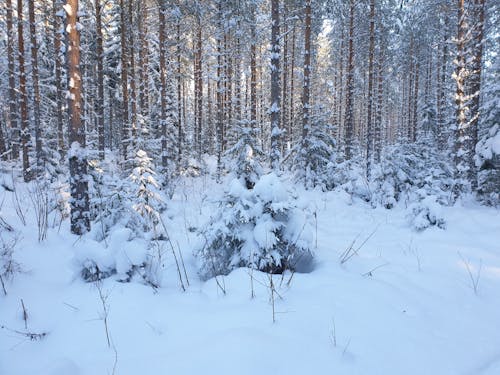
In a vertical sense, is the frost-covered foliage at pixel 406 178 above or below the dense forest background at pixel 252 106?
below

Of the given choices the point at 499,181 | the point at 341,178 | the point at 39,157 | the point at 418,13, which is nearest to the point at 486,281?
the point at 499,181

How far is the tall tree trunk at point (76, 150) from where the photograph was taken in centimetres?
565

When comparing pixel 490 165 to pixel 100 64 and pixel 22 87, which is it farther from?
pixel 22 87

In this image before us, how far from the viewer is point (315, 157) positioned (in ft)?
38.7

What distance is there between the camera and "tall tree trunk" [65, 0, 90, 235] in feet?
18.5

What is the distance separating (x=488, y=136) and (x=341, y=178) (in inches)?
184

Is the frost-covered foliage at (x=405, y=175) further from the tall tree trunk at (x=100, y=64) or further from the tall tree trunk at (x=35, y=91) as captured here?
the tall tree trunk at (x=35, y=91)

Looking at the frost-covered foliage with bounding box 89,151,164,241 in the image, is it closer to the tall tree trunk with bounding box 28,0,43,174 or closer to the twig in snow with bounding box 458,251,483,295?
the twig in snow with bounding box 458,251,483,295

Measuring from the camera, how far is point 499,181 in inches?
284

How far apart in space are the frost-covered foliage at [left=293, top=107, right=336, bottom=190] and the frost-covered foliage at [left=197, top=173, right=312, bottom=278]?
7.73m

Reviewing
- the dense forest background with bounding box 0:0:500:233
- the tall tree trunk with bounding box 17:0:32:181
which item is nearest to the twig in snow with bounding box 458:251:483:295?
the dense forest background with bounding box 0:0:500:233

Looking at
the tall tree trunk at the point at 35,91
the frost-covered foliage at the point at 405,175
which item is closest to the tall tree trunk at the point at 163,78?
the tall tree trunk at the point at 35,91

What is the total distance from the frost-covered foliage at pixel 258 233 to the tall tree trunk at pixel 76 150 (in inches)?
122

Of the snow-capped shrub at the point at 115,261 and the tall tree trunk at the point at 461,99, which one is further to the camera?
the tall tree trunk at the point at 461,99
